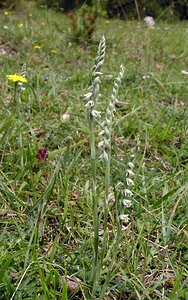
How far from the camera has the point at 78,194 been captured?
4.99 feet

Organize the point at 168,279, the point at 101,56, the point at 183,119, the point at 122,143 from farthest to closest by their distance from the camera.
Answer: the point at 183,119 < the point at 122,143 < the point at 168,279 < the point at 101,56

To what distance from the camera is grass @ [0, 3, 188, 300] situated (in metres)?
1.08

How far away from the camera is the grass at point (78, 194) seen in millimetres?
Answer: 1076

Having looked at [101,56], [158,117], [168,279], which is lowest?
[168,279]

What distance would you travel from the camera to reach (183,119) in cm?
228

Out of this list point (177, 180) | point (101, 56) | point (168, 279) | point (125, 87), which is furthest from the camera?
point (125, 87)

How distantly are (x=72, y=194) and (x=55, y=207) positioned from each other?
10cm

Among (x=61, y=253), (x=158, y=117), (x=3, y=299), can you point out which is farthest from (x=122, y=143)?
(x=3, y=299)

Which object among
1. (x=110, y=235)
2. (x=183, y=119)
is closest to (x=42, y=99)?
(x=183, y=119)

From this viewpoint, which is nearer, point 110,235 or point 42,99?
point 110,235

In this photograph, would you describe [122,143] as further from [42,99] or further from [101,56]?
[101,56]

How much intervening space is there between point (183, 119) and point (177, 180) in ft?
2.46

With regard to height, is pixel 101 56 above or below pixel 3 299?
above

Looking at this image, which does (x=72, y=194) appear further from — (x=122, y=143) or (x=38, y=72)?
(x=38, y=72)
